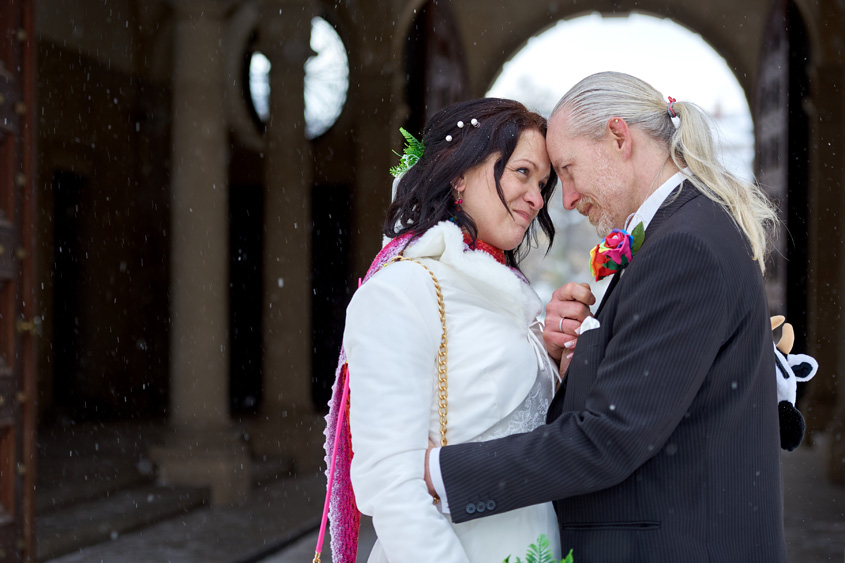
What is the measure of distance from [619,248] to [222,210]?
5.93m

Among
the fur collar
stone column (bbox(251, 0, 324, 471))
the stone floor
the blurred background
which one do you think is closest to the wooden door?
the blurred background

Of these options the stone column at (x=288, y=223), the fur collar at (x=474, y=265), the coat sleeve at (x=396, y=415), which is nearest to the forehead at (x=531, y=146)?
the fur collar at (x=474, y=265)

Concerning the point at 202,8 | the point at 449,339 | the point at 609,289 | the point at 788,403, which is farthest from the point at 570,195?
the point at 202,8

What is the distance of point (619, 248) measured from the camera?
6.15 feet

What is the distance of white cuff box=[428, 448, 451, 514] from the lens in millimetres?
1803

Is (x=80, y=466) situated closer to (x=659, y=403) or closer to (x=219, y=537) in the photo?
(x=219, y=537)

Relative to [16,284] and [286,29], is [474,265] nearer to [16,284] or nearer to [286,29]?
[16,284]

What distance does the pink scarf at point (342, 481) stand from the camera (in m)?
2.15

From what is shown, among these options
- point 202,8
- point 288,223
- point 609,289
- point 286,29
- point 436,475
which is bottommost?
point 436,475

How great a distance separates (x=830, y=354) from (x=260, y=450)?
597 centimetres

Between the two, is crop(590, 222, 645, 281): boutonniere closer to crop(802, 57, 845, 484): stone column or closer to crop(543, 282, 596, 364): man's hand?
crop(543, 282, 596, 364): man's hand

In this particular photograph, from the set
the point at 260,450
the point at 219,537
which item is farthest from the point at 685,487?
the point at 260,450

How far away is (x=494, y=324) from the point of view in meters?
2.04

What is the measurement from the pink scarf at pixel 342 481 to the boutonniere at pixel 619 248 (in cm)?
48
